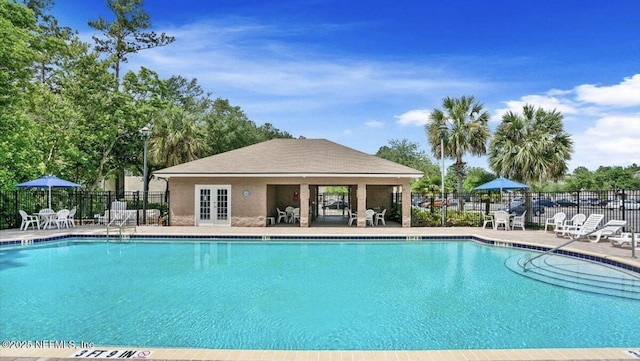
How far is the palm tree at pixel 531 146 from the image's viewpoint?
20.0 metres

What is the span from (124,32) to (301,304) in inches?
1389

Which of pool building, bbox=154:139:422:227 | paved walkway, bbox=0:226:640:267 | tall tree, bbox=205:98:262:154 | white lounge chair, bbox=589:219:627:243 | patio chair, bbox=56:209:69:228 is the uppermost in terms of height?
tall tree, bbox=205:98:262:154

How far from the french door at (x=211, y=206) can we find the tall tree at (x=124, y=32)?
64.4 feet

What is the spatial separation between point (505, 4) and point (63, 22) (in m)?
34.3

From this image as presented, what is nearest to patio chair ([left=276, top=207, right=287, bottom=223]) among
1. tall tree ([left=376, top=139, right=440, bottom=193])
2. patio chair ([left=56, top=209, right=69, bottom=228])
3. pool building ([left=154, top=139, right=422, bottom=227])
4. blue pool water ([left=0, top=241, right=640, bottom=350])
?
pool building ([left=154, top=139, right=422, bottom=227])

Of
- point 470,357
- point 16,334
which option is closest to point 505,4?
point 470,357

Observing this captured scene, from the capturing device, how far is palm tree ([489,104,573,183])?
20.0m

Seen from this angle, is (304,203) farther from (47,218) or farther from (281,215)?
(47,218)

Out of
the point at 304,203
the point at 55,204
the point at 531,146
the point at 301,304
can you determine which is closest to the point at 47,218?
the point at 55,204

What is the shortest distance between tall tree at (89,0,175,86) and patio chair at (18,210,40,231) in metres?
17.9

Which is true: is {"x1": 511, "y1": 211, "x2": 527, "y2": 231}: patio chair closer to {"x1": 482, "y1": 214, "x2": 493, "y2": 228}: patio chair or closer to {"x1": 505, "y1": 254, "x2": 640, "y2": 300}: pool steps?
{"x1": 482, "y1": 214, "x2": 493, "y2": 228}: patio chair

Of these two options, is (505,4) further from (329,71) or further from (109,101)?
(109,101)

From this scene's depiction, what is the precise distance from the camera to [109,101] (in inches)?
1070

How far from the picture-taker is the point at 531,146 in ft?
66.0
